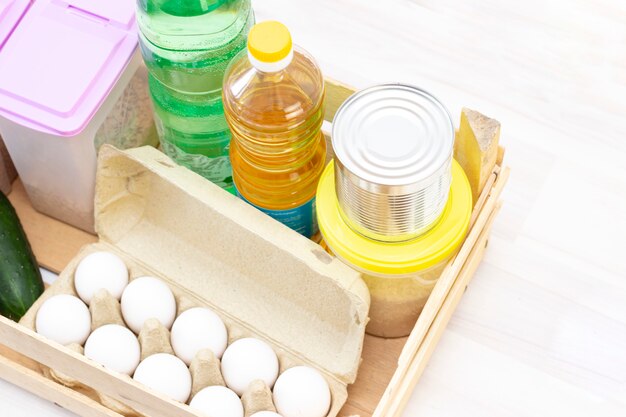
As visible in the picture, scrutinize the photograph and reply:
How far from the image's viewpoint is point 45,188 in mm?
1314

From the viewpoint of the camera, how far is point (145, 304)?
1205 millimetres

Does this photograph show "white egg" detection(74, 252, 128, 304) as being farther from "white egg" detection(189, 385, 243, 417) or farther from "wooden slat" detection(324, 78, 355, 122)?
"wooden slat" detection(324, 78, 355, 122)

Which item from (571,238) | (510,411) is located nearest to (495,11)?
(571,238)

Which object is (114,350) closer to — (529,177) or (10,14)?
(10,14)

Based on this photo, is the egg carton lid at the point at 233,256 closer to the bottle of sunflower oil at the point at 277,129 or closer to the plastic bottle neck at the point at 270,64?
the bottle of sunflower oil at the point at 277,129

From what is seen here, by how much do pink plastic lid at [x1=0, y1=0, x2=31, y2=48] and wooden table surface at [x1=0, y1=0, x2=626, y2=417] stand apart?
1.23 ft

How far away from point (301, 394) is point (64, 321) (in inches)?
10.0

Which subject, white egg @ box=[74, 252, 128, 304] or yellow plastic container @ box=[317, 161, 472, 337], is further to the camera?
white egg @ box=[74, 252, 128, 304]

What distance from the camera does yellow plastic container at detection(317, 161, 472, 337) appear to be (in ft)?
3.69

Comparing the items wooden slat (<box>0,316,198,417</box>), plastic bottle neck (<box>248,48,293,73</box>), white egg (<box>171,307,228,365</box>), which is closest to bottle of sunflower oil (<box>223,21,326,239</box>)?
plastic bottle neck (<box>248,48,293,73</box>)

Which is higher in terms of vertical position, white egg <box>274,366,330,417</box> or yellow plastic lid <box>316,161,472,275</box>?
yellow plastic lid <box>316,161,472,275</box>

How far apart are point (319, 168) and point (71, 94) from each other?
0.87ft

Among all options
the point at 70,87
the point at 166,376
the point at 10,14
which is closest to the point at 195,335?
the point at 166,376

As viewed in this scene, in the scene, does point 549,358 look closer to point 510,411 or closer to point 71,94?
point 510,411
